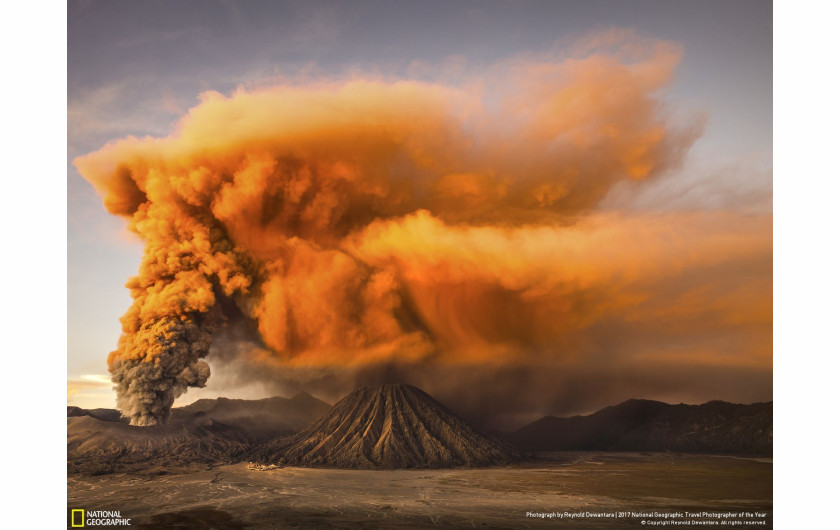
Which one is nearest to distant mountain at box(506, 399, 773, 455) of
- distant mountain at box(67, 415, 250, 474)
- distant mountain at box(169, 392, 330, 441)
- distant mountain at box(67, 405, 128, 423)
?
distant mountain at box(169, 392, 330, 441)

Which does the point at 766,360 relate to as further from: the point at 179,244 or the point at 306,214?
the point at 179,244

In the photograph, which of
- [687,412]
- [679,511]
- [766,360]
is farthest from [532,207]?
[687,412]

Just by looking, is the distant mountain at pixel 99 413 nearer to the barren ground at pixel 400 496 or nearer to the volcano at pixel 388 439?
the volcano at pixel 388 439

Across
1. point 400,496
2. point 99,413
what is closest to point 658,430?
point 400,496

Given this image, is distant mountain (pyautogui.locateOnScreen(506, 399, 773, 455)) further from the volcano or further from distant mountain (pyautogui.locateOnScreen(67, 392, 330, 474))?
distant mountain (pyautogui.locateOnScreen(67, 392, 330, 474))

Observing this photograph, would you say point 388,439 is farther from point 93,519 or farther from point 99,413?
point 93,519

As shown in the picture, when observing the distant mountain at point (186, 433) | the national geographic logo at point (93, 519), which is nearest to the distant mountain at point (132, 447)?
the distant mountain at point (186, 433)
